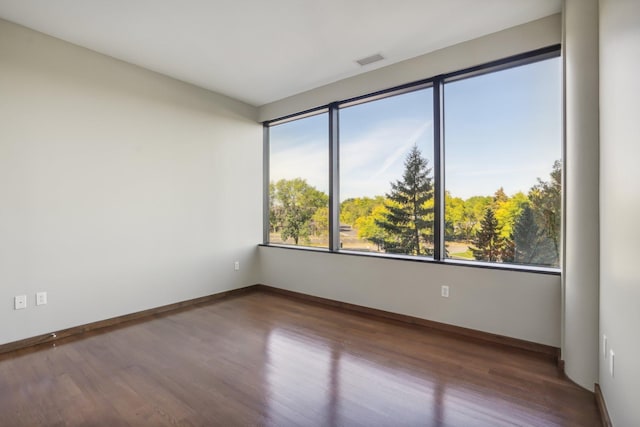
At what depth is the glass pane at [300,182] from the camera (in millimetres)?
4434

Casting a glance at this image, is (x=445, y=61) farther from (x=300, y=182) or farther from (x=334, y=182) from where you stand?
(x=300, y=182)

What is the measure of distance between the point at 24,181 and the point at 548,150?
4584 mm

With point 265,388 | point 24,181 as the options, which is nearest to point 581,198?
point 265,388

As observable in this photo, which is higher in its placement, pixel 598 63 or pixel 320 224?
pixel 598 63

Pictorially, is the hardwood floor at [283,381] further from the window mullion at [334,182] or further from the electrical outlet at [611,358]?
the window mullion at [334,182]

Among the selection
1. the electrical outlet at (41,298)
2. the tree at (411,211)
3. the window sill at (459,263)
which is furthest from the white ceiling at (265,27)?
the electrical outlet at (41,298)

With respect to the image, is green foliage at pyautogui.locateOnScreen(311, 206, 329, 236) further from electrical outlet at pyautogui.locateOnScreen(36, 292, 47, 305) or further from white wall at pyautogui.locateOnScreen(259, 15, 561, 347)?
electrical outlet at pyautogui.locateOnScreen(36, 292, 47, 305)

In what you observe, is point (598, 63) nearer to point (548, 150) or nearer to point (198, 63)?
point (548, 150)

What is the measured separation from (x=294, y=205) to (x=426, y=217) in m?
2.03

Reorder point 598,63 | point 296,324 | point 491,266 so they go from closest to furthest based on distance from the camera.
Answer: point 598,63
point 491,266
point 296,324

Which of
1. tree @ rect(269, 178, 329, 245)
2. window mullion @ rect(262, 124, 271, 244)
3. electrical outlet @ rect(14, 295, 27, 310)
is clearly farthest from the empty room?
window mullion @ rect(262, 124, 271, 244)

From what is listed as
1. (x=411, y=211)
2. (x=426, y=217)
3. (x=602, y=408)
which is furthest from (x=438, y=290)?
(x=602, y=408)

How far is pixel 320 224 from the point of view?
443 cm

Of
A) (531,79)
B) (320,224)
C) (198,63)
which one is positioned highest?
(198,63)
